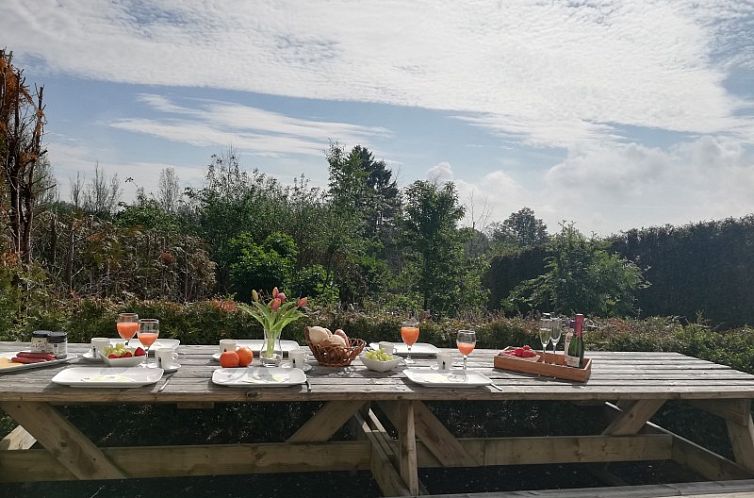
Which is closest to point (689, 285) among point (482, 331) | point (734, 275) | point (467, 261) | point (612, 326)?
point (734, 275)

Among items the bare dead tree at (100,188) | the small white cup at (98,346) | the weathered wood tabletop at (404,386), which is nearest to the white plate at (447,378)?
the weathered wood tabletop at (404,386)

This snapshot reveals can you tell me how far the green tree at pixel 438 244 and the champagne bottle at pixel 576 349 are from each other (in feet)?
16.0

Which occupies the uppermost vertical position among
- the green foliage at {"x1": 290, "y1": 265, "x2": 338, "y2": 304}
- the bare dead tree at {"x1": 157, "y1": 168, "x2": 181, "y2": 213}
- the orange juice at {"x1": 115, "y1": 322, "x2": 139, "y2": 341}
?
the bare dead tree at {"x1": 157, "y1": 168, "x2": 181, "y2": 213}

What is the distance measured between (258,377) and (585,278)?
493 centimetres

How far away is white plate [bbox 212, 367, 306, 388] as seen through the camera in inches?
86.0

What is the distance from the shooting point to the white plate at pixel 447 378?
7.76 feet

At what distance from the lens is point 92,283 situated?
246 inches

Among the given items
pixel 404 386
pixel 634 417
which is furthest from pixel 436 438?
pixel 634 417

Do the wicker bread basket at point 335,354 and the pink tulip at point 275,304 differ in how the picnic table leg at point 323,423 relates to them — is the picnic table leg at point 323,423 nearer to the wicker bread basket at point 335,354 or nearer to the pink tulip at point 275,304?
the wicker bread basket at point 335,354

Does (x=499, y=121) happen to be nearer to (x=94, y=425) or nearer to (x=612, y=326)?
(x=612, y=326)

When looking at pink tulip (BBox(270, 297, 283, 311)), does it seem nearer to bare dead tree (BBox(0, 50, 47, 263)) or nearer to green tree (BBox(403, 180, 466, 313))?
bare dead tree (BBox(0, 50, 47, 263))

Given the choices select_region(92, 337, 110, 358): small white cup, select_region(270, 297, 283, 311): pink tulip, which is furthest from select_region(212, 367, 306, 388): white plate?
select_region(92, 337, 110, 358): small white cup

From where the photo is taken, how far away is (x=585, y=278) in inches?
250

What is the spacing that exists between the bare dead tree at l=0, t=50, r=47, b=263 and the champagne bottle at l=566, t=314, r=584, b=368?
463 centimetres
